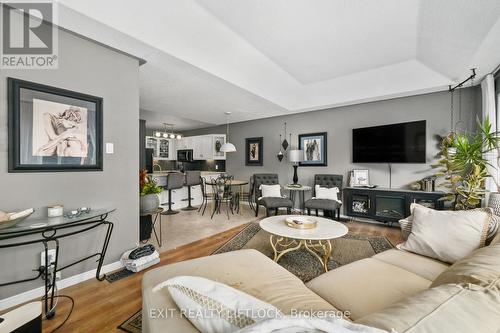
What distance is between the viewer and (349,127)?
4.43m

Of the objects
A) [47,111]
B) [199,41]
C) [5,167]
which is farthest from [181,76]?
[5,167]

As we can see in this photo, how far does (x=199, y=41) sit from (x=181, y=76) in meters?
0.65

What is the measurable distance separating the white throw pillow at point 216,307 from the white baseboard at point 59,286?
1.95 m

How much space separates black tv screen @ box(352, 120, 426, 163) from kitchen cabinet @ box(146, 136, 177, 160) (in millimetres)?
6200

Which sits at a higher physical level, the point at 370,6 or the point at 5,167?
the point at 370,6

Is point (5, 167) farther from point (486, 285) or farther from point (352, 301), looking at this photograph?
point (486, 285)

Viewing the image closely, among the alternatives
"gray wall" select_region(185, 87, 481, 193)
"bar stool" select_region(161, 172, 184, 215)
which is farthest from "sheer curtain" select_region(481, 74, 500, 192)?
"bar stool" select_region(161, 172, 184, 215)

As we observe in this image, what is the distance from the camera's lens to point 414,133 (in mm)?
3604

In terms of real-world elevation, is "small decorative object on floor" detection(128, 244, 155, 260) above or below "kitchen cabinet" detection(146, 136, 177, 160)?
below

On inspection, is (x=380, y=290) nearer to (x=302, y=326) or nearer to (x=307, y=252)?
(x=302, y=326)

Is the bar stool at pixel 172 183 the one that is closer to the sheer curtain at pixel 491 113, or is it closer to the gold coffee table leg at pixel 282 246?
the gold coffee table leg at pixel 282 246

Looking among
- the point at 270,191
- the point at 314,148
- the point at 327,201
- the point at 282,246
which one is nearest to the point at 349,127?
the point at 314,148

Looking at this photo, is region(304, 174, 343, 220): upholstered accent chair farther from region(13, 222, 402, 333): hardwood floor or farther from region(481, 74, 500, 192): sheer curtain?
region(13, 222, 402, 333): hardwood floor

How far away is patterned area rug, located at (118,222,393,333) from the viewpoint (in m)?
2.32
